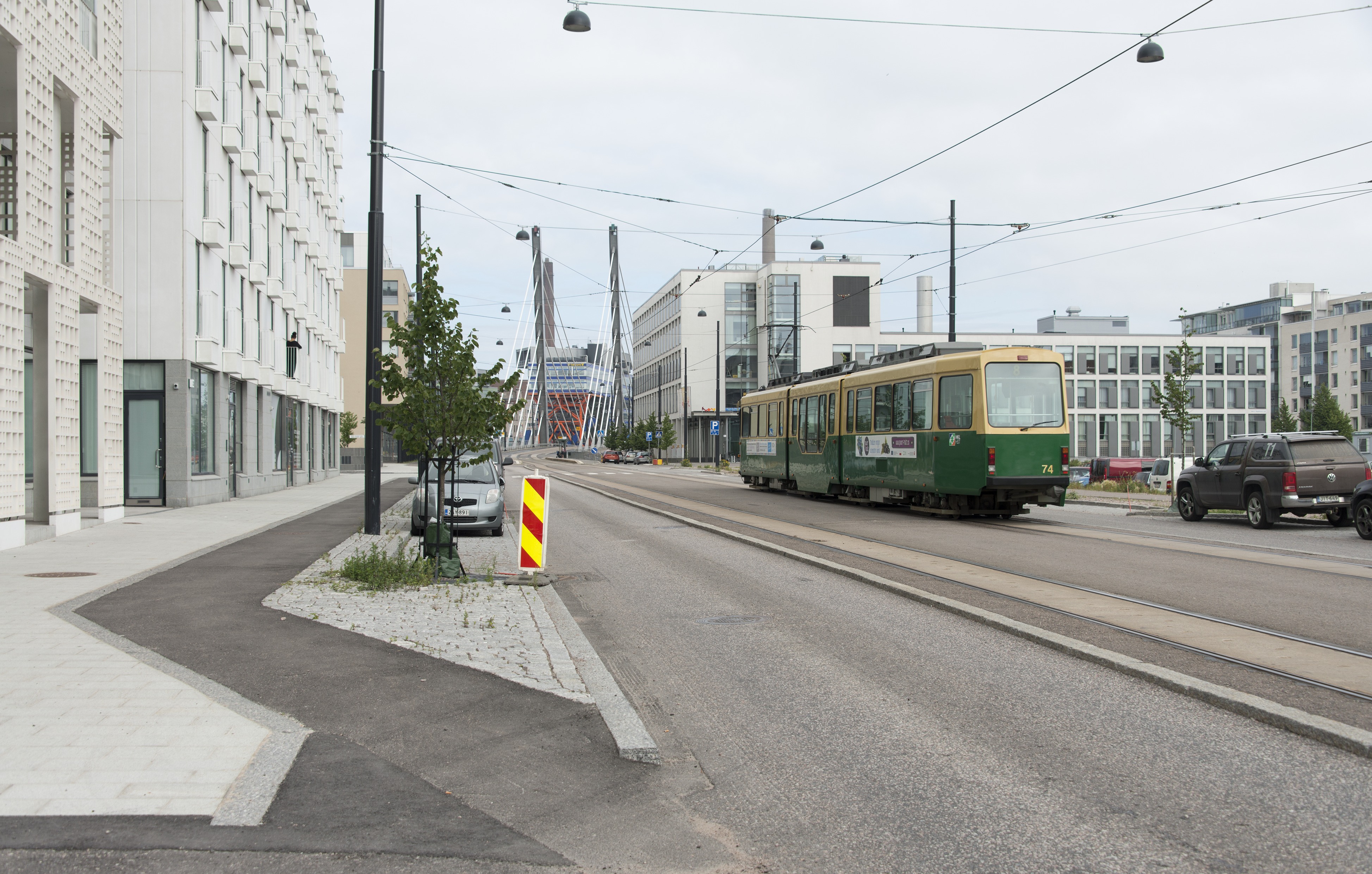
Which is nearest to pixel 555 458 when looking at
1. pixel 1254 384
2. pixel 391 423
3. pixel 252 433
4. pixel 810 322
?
pixel 810 322

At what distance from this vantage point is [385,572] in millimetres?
11227

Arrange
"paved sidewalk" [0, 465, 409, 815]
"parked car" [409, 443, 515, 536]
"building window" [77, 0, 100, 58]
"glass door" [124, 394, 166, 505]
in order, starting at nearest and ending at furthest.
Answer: "paved sidewalk" [0, 465, 409, 815], "building window" [77, 0, 100, 58], "parked car" [409, 443, 515, 536], "glass door" [124, 394, 166, 505]

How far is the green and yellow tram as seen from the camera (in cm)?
1981

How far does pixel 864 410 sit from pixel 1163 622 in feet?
52.9

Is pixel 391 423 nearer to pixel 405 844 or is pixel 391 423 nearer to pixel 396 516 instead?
pixel 405 844

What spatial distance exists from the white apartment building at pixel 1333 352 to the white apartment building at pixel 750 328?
40505mm

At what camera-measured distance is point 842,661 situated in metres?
7.36

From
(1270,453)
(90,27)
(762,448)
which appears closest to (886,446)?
(1270,453)

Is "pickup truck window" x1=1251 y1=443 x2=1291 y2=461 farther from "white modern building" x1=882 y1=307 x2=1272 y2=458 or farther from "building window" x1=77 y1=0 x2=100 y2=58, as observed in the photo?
"white modern building" x1=882 y1=307 x2=1272 y2=458

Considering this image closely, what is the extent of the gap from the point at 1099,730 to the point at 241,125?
2955 cm

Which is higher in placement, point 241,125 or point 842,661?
point 241,125

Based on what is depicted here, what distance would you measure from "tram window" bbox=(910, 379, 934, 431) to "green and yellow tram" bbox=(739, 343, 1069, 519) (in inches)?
0.9

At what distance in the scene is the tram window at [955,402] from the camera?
20.1 m

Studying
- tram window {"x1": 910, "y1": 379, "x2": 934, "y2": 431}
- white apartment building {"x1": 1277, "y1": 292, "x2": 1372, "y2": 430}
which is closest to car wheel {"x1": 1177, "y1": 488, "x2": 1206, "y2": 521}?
tram window {"x1": 910, "y1": 379, "x2": 934, "y2": 431}
